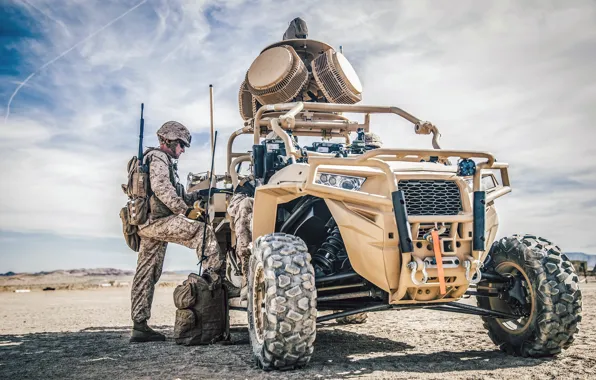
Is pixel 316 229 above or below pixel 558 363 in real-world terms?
above

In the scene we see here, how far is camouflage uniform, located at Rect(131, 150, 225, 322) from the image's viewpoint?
6.86 metres

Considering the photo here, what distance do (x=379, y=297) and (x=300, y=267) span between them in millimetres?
905

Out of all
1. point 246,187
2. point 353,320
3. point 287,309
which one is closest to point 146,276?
point 246,187

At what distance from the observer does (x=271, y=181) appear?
5.48 m

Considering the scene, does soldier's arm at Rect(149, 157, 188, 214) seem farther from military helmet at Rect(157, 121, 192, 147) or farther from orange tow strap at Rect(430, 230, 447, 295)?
orange tow strap at Rect(430, 230, 447, 295)

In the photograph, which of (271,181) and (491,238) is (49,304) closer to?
(271,181)

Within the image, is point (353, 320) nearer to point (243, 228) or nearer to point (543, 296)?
point (243, 228)

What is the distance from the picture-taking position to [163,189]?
22.7 ft

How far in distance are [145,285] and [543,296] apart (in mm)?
4261

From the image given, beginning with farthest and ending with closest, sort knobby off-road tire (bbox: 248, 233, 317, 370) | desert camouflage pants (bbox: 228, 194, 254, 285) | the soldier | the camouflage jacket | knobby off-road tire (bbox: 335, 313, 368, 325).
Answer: knobby off-road tire (bbox: 335, 313, 368, 325)
the camouflage jacket
the soldier
desert camouflage pants (bbox: 228, 194, 254, 285)
knobby off-road tire (bbox: 248, 233, 317, 370)

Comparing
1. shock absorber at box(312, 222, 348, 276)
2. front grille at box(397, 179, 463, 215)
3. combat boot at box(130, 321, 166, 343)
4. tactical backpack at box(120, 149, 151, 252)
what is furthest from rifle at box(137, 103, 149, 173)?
front grille at box(397, 179, 463, 215)

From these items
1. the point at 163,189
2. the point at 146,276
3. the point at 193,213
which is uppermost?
the point at 163,189

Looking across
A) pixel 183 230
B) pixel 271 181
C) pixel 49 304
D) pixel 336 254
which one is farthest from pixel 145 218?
pixel 49 304

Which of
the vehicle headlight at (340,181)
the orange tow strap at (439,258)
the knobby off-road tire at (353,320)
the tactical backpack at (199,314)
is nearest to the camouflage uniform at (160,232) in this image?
the tactical backpack at (199,314)
